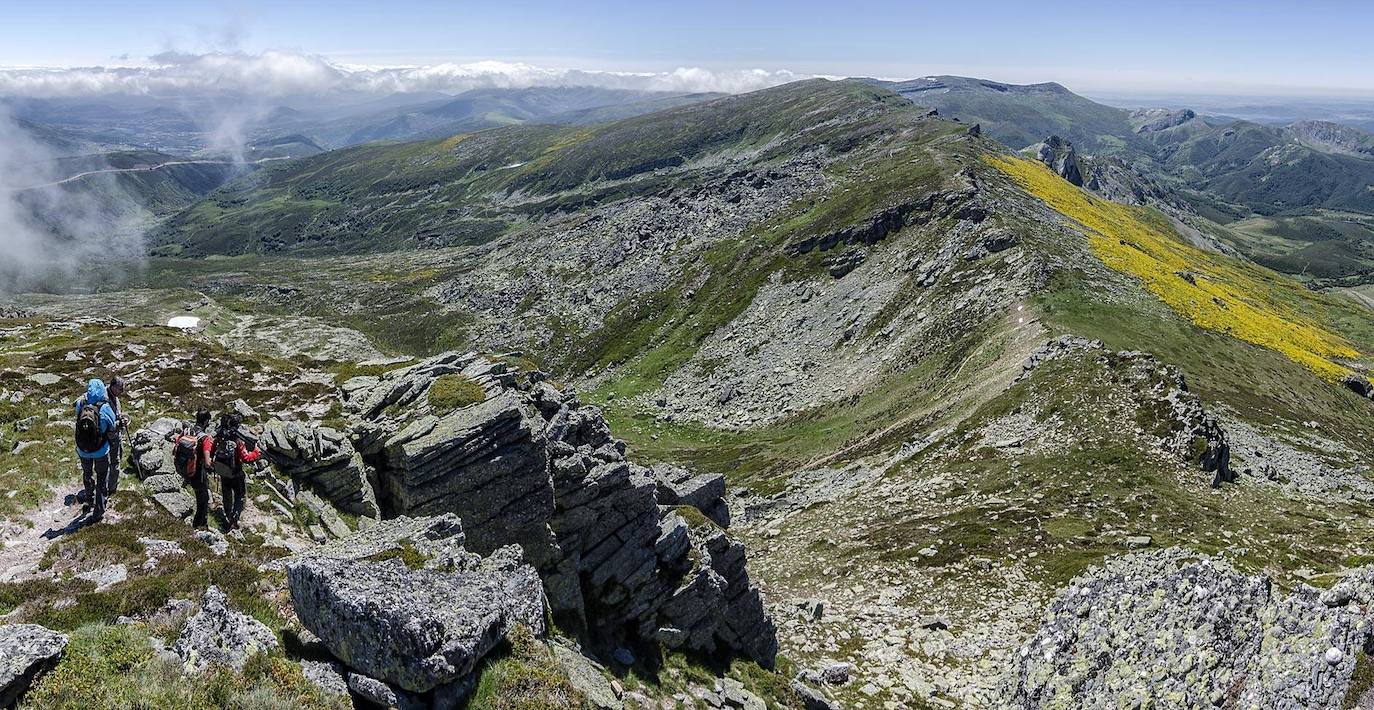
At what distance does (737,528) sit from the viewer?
52.3 meters

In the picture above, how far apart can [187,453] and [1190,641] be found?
105 feet

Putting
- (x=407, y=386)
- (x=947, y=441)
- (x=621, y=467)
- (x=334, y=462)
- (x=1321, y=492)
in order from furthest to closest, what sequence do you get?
1. (x=947, y=441)
2. (x=1321, y=492)
3. (x=407, y=386)
4. (x=621, y=467)
5. (x=334, y=462)

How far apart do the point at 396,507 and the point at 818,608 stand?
72.6 feet

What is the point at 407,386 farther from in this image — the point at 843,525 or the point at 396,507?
the point at 843,525

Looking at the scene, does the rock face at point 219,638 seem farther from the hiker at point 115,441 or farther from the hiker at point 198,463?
the hiker at point 115,441

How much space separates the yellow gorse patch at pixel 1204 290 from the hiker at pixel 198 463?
301 ft

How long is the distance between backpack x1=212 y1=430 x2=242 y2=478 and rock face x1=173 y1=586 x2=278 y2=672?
7.77 m

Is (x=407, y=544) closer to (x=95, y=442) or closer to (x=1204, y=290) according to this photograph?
(x=95, y=442)

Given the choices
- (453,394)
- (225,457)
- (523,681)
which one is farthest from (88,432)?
(523,681)

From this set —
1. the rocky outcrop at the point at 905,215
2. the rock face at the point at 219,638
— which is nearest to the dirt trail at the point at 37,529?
the rock face at the point at 219,638

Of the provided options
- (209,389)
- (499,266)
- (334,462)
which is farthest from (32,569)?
(499,266)

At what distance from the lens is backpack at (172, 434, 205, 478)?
1938cm

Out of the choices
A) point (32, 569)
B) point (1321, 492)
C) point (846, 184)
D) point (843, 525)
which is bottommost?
point (843, 525)

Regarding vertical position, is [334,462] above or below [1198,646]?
above
